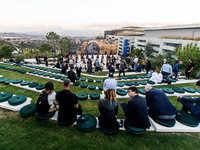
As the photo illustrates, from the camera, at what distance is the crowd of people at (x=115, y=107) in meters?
3.23

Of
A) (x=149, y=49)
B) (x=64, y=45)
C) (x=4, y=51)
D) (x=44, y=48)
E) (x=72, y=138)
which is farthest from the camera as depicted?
(x=44, y=48)

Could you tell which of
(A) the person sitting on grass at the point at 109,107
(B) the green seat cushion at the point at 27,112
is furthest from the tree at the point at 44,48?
(A) the person sitting on grass at the point at 109,107

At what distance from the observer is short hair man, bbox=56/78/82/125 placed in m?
3.38

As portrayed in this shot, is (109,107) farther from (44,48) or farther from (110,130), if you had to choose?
(44,48)

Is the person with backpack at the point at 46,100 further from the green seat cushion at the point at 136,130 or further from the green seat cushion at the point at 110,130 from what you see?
the green seat cushion at the point at 136,130

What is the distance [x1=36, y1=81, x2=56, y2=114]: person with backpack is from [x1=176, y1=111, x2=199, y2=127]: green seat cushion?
480 cm

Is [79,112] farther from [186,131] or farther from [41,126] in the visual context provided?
[186,131]

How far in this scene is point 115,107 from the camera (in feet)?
10.7

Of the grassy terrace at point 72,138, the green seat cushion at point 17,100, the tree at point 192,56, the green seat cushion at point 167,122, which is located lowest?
the grassy terrace at point 72,138

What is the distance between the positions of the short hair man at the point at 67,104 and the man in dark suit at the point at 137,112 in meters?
1.82

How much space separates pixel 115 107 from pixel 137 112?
70 cm

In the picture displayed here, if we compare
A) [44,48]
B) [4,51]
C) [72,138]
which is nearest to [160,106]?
[72,138]

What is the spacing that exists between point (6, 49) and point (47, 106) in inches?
1610

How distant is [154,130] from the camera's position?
3746 millimetres
